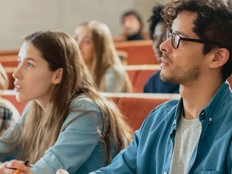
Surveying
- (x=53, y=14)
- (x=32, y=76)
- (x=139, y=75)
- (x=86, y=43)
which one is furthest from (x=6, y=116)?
(x=53, y=14)

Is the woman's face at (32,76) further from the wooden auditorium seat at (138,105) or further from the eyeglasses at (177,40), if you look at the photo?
the eyeglasses at (177,40)

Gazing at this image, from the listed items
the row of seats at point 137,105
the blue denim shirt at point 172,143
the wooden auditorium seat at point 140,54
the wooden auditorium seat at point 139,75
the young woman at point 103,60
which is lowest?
the wooden auditorium seat at point 140,54

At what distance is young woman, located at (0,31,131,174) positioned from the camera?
177cm

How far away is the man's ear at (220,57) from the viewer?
138 cm

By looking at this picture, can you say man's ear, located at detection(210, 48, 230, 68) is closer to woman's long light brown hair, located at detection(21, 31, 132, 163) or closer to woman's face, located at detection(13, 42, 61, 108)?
woman's long light brown hair, located at detection(21, 31, 132, 163)

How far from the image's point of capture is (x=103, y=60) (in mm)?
3619

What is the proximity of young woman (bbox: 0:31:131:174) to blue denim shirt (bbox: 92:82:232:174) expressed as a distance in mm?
279

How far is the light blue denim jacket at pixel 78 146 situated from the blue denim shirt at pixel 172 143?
24 centimetres

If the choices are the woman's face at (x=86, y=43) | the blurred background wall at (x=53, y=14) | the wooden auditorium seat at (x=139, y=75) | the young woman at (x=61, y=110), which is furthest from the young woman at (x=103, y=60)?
the blurred background wall at (x=53, y=14)

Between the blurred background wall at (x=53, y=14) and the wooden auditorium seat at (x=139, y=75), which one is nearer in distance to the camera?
the wooden auditorium seat at (x=139, y=75)

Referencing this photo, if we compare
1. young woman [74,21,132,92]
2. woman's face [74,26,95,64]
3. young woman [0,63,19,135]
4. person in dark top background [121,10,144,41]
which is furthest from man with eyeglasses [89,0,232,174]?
person in dark top background [121,10,144,41]

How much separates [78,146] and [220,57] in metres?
0.59

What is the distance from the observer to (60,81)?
75.4 inches

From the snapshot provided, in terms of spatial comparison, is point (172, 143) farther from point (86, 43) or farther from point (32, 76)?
point (86, 43)
